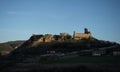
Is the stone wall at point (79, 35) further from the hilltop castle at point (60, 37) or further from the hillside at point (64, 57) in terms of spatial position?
the hillside at point (64, 57)

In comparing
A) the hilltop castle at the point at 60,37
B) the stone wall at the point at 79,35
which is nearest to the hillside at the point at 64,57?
the hilltop castle at the point at 60,37

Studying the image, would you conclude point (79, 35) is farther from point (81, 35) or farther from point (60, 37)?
point (60, 37)

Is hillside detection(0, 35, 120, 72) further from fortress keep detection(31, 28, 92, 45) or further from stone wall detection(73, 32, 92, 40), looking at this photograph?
stone wall detection(73, 32, 92, 40)

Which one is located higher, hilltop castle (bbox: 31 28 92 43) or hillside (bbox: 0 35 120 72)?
hilltop castle (bbox: 31 28 92 43)

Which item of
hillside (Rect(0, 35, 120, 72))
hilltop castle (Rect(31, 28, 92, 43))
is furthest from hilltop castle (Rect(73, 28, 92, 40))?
hillside (Rect(0, 35, 120, 72))

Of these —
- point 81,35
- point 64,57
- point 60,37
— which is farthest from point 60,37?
point 64,57

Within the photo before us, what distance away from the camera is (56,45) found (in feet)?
294

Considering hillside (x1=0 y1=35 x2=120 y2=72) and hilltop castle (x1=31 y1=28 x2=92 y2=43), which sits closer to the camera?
hillside (x1=0 y1=35 x2=120 y2=72)

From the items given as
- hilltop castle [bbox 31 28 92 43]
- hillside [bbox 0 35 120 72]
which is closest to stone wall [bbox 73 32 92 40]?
hilltop castle [bbox 31 28 92 43]

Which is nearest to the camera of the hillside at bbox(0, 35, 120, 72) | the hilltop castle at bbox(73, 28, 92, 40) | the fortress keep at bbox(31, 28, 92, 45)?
the hillside at bbox(0, 35, 120, 72)

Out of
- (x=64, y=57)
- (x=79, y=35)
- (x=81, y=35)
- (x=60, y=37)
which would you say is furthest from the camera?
(x=81, y=35)

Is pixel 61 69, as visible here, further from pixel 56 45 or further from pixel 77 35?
pixel 77 35

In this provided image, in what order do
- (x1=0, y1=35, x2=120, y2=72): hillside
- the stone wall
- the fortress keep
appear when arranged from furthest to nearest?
the stone wall → the fortress keep → (x1=0, y1=35, x2=120, y2=72): hillside

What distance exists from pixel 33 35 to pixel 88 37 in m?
23.6
